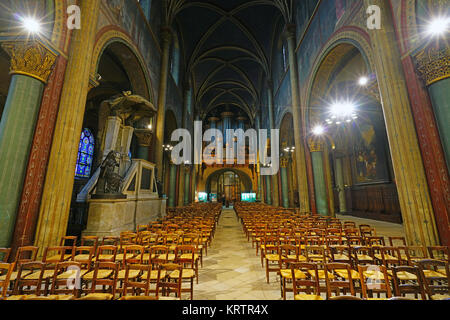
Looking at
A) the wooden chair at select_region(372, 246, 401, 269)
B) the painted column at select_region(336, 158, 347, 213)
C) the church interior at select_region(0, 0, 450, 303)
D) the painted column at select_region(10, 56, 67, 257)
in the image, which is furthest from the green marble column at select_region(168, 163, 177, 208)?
the wooden chair at select_region(372, 246, 401, 269)

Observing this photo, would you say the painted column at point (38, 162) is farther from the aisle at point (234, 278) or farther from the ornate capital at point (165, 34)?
the ornate capital at point (165, 34)

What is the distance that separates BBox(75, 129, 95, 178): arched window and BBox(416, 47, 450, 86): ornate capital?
1658 cm

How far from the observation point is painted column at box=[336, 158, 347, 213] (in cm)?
1520

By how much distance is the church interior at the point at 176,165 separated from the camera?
106 inches

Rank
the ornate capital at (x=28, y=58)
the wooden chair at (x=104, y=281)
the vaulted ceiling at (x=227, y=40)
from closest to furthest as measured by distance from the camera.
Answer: the wooden chair at (x=104, y=281) → the ornate capital at (x=28, y=58) → the vaulted ceiling at (x=227, y=40)

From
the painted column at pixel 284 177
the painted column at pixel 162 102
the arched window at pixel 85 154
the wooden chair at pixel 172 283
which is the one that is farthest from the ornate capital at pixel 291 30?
the arched window at pixel 85 154

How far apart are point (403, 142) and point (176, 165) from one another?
542 inches

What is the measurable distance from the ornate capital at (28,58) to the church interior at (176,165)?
0.9 inches

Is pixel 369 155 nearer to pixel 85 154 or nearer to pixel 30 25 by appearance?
pixel 30 25

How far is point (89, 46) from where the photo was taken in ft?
16.3

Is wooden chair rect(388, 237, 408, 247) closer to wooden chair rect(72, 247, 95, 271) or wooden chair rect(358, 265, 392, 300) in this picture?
wooden chair rect(358, 265, 392, 300)

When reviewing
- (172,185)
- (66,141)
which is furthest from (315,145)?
(172,185)

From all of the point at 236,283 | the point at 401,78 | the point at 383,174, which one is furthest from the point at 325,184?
the point at 236,283

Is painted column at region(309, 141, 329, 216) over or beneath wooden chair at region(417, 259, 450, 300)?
over
